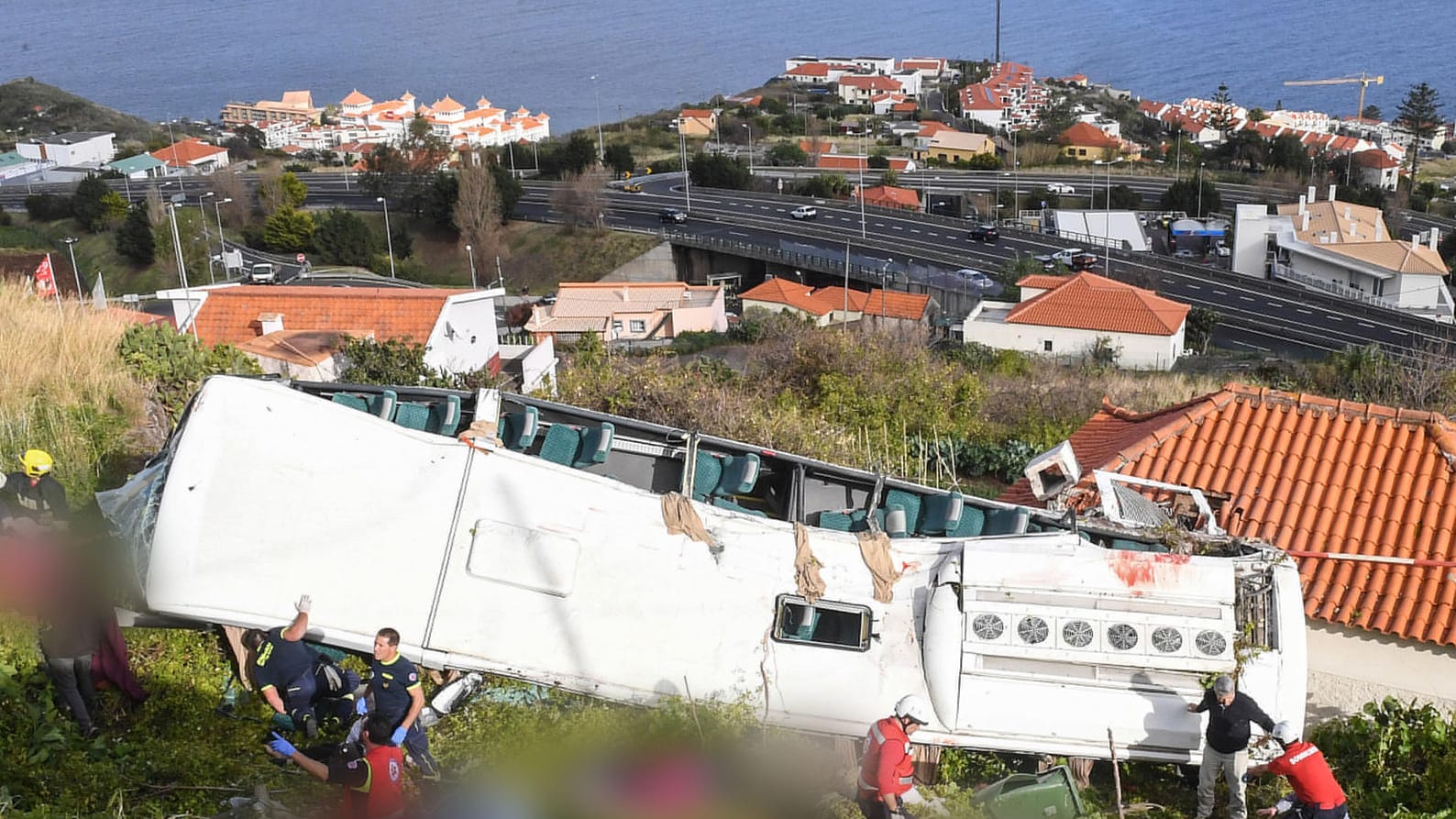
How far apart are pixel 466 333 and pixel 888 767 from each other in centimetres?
1961

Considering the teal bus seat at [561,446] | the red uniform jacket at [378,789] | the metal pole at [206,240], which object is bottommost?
the metal pole at [206,240]

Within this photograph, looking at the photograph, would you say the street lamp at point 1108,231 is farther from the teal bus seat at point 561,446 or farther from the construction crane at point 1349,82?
the construction crane at point 1349,82

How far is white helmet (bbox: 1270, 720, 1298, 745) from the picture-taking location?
6469 millimetres

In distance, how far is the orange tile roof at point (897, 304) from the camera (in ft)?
172

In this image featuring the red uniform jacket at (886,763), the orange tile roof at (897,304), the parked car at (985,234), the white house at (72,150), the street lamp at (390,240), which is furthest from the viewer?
the white house at (72,150)

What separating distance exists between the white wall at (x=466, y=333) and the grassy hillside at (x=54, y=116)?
109 metres

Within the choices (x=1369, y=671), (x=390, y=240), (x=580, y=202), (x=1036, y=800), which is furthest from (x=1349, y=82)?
(x=1036, y=800)

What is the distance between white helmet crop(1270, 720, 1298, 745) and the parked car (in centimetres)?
6311

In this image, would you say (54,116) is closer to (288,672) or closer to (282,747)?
(288,672)

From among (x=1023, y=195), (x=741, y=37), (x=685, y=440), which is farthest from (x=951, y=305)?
(x=741, y=37)

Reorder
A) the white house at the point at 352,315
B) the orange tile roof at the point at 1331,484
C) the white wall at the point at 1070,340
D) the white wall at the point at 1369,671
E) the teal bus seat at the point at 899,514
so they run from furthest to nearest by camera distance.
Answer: the white wall at the point at 1070,340, the white house at the point at 352,315, the orange tile roof at the point at 1331,484, the white wall at the point at 1369,671, the teal bus seat at the point at 899,514

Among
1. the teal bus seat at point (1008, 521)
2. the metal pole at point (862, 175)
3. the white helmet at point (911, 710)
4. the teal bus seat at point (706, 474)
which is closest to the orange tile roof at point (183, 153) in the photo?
the metal pole at point (862, 175)

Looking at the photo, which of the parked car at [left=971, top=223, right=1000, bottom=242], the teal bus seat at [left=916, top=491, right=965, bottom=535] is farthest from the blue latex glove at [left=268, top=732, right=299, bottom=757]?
the parked car at [left=971, top=223, right=1000, bottom=242]

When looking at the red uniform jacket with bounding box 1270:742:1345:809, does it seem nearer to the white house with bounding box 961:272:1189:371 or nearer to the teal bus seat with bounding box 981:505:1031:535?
the teal bus seat with bounding box 981:505:1031:535
